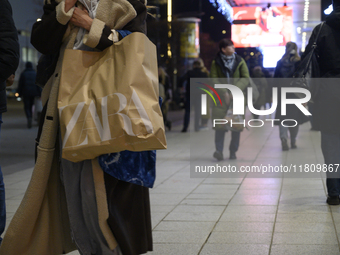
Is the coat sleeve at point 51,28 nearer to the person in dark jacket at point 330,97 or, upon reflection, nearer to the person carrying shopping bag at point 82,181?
the person carrying shopping bag at point 82,181

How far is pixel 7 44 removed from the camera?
311 cm

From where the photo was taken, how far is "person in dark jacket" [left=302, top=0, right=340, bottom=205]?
15.5 feet

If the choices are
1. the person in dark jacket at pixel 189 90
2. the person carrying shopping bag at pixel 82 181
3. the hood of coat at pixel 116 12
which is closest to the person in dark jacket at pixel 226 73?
the person in dark jacket at pixel 189 90

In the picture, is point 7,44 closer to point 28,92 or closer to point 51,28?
point 51,28

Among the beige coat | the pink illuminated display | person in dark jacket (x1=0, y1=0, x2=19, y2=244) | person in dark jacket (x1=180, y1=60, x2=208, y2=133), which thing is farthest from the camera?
person in dark jacket (x1=180, y1=60, x2=208, y2=133)

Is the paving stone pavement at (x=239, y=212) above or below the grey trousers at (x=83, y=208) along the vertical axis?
below

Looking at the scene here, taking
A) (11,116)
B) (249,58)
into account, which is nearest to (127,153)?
(11,116)

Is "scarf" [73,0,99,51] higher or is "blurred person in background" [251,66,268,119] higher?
"scarf" [73,0,99,51]

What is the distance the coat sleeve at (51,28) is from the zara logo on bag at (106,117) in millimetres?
416

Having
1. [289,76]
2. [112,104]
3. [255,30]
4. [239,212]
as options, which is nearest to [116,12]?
[112,104]

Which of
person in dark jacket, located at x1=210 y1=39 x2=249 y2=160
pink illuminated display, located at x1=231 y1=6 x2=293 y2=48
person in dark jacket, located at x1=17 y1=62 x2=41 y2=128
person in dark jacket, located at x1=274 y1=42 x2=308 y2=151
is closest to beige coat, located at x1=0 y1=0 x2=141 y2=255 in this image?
person in dark jacket, located at x1=210 y1=39 x2=249 y2=160

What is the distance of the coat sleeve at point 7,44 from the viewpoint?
10.2 feet

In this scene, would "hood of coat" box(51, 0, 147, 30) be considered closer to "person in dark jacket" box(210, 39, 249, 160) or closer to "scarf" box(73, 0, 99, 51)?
"scarf" box(73, 0, 99, 51)

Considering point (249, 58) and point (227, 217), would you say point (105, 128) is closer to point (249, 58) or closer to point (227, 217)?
point (227, 217)
